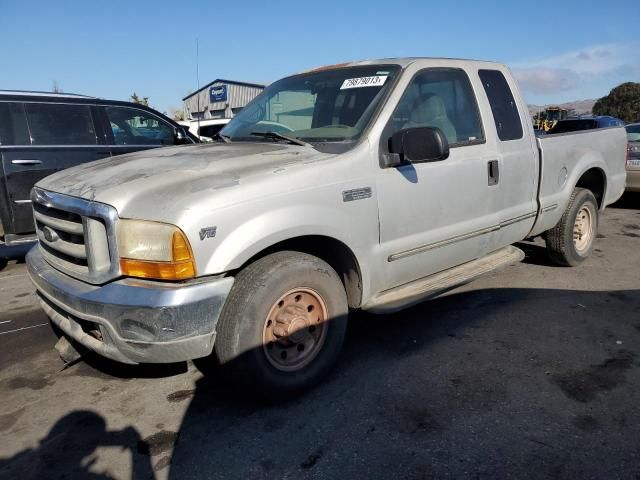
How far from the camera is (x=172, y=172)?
2766 mm

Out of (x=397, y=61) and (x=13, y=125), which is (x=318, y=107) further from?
(x=13, y=125)

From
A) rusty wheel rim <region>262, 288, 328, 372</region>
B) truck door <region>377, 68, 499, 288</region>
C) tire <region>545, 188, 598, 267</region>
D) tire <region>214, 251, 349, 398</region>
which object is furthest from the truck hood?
tire <region>545, 188, 598, 267</region>

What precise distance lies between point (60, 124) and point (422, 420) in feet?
17.7

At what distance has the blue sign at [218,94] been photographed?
98.7 feet

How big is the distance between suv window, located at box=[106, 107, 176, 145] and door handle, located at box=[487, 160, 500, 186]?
15.1 ft

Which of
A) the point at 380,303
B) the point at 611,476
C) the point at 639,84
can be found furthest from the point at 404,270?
the point at 639,84

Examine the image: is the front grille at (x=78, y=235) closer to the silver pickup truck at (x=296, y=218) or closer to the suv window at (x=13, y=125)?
the silver pickup truck at (x=296, y=218)

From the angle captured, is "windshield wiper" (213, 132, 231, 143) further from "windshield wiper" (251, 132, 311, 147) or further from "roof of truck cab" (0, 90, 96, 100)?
"roof of truck cab" (0, 90, 96, 100)

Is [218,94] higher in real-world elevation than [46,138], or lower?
higher

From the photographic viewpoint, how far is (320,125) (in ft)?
11.6

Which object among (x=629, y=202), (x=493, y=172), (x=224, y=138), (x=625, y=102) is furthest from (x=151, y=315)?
(x=625, y=102)

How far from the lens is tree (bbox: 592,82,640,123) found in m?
37.4

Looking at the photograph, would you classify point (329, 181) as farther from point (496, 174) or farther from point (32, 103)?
point (32, 103)

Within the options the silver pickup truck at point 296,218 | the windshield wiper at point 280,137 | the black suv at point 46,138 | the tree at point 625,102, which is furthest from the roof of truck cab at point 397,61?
the tree at point 625,102
